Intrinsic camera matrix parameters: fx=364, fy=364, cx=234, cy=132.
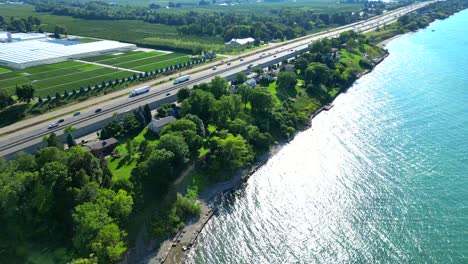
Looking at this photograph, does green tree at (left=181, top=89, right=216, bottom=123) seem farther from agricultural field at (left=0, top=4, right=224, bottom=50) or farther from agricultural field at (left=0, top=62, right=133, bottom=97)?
agricultural field at (left=0, top=4, right=224, bottom=50)

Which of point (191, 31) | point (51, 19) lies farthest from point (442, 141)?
point (51, 19)

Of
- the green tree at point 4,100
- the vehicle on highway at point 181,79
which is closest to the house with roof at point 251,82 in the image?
the vehicle on highway at point 181,79

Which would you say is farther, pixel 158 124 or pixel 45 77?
pixel 45 77

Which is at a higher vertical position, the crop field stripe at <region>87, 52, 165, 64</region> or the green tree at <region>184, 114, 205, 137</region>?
the crop field stripe at <region>87, 52, 165, 64</region>

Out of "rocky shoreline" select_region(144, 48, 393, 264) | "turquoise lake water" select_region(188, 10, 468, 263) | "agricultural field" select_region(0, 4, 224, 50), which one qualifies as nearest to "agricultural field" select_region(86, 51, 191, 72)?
"agricultural field" select_region(0, 4, 224, 50)

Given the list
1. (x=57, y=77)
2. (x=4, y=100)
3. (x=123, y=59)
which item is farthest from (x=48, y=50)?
(x=4, y=100)

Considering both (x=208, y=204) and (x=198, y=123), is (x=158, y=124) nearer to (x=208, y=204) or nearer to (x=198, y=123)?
(x=198, y=123)

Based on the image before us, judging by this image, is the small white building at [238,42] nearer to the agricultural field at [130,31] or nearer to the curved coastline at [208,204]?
the agricultural field at [130,31]
